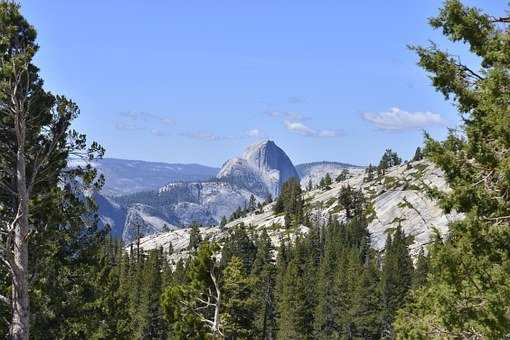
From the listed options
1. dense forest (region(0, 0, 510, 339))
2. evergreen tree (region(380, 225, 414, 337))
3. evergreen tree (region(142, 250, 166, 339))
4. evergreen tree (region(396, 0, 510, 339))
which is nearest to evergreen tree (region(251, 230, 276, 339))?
evergreen tree (region(142, 250, 166, 339))

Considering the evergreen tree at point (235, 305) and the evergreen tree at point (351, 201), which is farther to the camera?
the evergreen tree at point (351, 201)

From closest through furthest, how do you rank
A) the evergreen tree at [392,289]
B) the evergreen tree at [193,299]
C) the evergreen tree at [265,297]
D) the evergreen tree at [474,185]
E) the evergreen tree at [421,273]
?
the evergreen tree at [474,185] < the evergreen tree at [193,299] < the evergreen tree at [265,297] < the evergreen tree at [392,289] < the evergreen tree at [421,273]

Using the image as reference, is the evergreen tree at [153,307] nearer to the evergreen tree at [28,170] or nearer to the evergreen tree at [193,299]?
the evergreen tree at [193,299]

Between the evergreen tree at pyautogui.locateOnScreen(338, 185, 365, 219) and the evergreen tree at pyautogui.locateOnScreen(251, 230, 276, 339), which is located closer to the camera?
the evergreen tree at pyautogui.locateOnScreen(251, 230, 276, 339)

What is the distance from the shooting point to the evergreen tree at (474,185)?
1454cm

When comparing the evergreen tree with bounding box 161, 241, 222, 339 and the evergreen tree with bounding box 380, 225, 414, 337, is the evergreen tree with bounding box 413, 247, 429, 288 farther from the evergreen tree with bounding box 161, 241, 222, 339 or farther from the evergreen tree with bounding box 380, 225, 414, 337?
the evergreen tree with bounding box 161, 241, 222, 339

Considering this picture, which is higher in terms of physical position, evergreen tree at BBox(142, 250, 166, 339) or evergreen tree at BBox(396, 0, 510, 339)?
evergreen tree at BBox(396, 0, 510, 339)

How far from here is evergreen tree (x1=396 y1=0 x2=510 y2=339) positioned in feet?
47.7

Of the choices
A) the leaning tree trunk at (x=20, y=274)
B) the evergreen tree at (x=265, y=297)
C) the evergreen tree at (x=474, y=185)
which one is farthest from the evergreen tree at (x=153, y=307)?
the evergreen tree at (x=474, y=185)

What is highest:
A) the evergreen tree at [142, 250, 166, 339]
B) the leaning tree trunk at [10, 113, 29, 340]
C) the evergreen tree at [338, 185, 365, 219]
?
the evergreen tree at [338, 185, 365, 219]

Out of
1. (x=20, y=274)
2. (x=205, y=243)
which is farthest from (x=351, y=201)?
(x=20, y=274)

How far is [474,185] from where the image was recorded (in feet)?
49.3

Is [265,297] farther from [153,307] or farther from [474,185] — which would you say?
[474,185]

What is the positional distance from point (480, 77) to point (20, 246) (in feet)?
48.1
